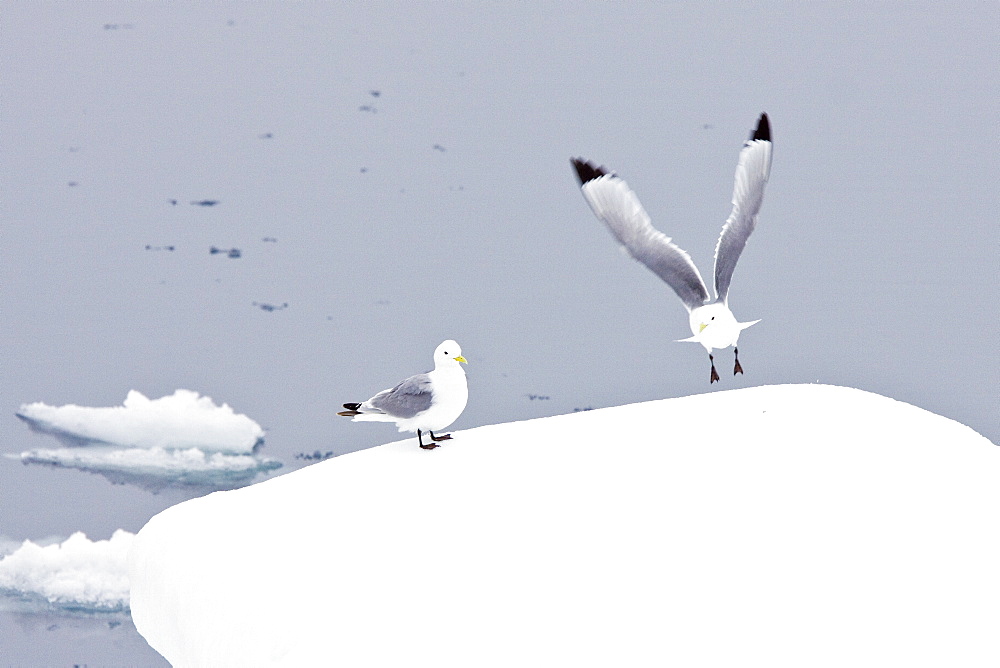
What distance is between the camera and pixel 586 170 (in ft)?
8.29

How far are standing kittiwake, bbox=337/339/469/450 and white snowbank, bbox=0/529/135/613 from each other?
1286 millimetres

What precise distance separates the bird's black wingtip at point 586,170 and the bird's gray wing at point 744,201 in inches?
11.9

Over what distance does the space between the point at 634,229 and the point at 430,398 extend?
1.91ft

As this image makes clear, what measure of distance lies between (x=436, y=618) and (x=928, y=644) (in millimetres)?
850

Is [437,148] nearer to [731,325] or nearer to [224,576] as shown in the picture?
[731,325]

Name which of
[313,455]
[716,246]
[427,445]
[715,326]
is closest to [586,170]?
[716,246]

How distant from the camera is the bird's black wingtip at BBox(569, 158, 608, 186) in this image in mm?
2520

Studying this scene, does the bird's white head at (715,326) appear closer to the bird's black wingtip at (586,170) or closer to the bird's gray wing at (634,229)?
the bird's gray wing at (634,229)

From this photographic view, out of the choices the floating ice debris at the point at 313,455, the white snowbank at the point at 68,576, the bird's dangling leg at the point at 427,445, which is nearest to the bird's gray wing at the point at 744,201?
the bird's dangling leg at the point at 427,445

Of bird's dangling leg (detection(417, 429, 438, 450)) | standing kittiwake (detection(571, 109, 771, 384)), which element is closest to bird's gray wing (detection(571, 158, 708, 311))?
standing kittiwake (detection(571, 109, 771, 384))

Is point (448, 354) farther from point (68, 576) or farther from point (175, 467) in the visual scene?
point (68, 576)

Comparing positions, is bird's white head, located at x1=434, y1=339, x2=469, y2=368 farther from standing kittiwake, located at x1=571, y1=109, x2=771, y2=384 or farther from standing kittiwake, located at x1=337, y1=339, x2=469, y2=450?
standing kittiwake, located at x1=571, y1=109, x2=771, y2=384

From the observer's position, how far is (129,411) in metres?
3.41

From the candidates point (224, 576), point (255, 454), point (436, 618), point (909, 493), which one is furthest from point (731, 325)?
point (255, 454)
